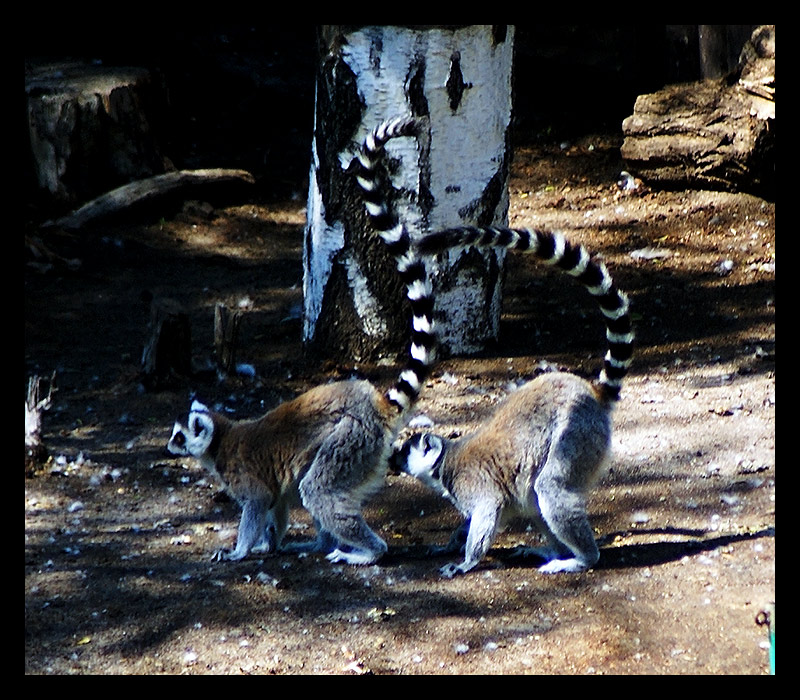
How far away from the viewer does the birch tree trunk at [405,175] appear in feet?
24.8

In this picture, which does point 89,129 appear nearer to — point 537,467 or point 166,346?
point 166,346

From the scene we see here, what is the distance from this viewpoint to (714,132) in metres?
10.4

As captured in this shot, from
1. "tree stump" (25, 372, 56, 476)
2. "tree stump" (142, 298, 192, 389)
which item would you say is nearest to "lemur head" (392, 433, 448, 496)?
"tree stump" (25, 372, 56, 476)

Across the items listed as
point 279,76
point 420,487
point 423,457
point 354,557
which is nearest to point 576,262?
point 423,457

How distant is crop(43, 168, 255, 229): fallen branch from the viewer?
11.0 m

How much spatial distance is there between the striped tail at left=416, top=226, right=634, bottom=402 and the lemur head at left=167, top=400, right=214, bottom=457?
153 cm

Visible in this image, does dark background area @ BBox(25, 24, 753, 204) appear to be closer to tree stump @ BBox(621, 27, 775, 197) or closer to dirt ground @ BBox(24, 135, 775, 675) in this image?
tree stump @ BBox(621, 27, 775, 197)

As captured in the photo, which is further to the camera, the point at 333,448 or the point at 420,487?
the point at 420,487

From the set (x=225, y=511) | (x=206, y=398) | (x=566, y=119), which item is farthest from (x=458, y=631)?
(x=566, y=119)

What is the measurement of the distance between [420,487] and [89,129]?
6.48m

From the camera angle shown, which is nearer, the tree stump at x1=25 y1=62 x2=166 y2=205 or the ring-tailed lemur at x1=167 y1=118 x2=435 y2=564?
the ring-tailed lemur at x1=167 y1=118 x2=435 y2=564

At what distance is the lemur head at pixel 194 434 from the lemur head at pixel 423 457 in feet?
3.24

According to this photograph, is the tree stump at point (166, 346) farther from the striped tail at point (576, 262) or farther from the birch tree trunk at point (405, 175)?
the striped tail at point (576, 262)

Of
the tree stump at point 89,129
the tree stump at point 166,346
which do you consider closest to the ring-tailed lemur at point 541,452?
the tree stump at point 166,346
